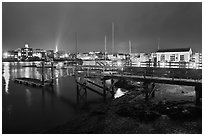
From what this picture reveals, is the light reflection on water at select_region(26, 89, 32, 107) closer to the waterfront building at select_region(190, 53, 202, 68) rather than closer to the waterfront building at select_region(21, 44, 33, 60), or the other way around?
the waterfront building at select_region(190, 53, 202, 68)

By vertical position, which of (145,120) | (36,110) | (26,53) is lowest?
(36,110)

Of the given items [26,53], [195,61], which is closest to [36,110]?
[195,61]

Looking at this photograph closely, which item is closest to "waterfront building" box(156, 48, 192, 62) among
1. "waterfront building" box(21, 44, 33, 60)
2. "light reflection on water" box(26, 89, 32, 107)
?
"light reflection on water" box(26, 89, 32, 107)

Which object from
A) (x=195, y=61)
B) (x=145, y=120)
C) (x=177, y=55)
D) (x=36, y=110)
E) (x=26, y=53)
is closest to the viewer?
(x=145, y=120)

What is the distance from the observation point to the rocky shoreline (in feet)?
31.0

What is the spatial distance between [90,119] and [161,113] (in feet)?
17.8

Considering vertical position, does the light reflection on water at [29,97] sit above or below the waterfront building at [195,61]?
below

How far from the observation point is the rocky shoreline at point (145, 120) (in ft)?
31.0

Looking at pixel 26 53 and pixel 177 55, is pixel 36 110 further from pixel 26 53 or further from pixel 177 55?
pixel 26 53

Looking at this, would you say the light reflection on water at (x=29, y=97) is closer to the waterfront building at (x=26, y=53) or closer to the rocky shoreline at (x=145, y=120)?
the rocky shoreline at (x=145, y=120)

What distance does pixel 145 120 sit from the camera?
1068 cm

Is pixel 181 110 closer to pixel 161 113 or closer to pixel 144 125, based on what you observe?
pixel 161 113

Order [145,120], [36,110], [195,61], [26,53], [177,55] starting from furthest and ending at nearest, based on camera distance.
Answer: [26,53]
[177,55]
[195,61]
[36,110]
[145,120]

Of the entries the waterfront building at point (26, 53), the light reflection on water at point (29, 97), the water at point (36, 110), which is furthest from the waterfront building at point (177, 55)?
the waterfront building at point (26, 53)
